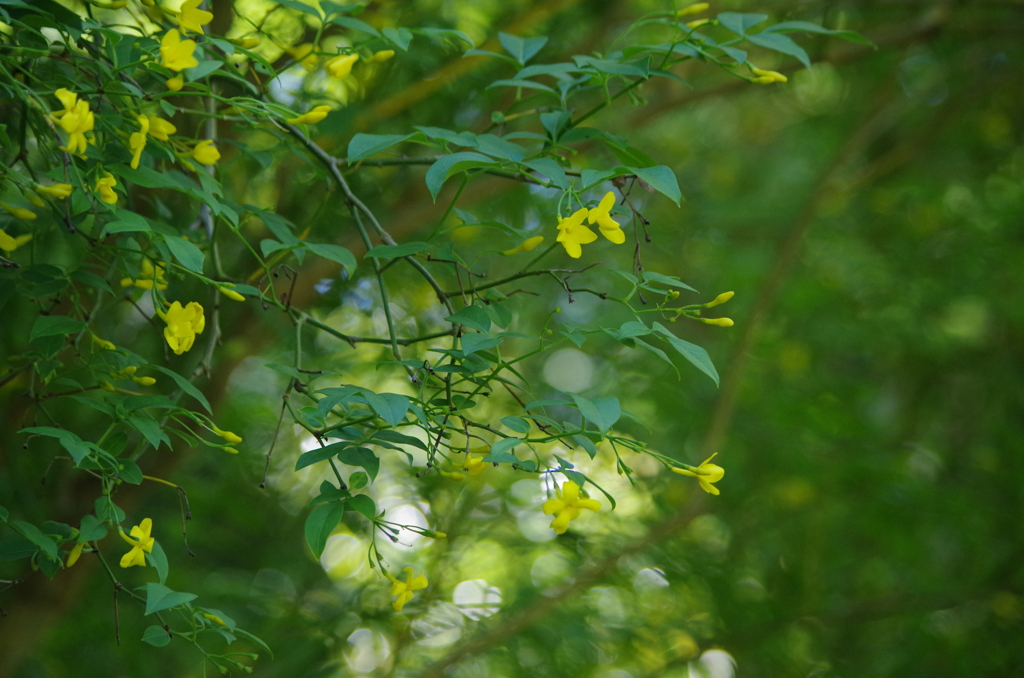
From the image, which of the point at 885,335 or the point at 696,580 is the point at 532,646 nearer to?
the point at 696,580

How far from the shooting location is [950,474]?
1789mm

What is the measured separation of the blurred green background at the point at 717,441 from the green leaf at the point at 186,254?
0.66 m

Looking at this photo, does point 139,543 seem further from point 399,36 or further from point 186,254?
point 399,36

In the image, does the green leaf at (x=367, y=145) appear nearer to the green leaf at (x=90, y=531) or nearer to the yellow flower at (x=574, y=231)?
the yellow flower at (x=574, y=231)

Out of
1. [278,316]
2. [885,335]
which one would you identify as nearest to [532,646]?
[278,316]

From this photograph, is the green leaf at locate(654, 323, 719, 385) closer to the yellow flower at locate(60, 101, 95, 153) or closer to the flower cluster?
the flower cluster

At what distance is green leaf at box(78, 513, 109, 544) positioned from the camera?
19.3 inches

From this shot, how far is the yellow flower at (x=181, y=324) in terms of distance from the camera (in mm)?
498

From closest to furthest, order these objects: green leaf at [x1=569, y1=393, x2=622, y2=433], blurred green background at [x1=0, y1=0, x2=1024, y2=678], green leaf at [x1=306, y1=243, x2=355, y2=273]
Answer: green leaf at [x1=569, y1=393, x2=622, y2=433]
green leaf at [x1=306, y1=243, x2=355, y2=273]
blurred green background at [x1=0, y1=0, x2=1024, y2=678]

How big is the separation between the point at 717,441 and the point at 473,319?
1.06 meters

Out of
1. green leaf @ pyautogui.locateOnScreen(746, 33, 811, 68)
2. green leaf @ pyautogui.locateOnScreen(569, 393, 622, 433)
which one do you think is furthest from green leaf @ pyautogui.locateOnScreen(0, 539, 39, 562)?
green leaf @ pyautogui.locateOnScreen(746, 33, 811, 68)

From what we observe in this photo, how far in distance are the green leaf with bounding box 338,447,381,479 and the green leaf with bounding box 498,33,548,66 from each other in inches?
12.9

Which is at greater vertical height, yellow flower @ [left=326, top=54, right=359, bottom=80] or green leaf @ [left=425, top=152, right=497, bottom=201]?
yellow flower @ [left=326, top=54, right=359, bottom=80]

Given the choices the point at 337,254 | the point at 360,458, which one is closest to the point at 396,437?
the point at 360,458
